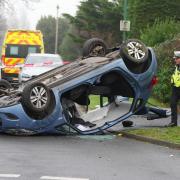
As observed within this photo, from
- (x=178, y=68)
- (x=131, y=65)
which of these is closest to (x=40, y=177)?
(x=131, y=65)

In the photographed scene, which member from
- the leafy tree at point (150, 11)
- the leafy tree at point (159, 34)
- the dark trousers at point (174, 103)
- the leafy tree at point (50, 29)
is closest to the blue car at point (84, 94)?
the dark trousers at point (174, 103)

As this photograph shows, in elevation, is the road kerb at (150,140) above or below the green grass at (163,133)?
below

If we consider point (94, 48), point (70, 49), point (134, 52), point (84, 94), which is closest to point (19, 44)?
point (94, 48)

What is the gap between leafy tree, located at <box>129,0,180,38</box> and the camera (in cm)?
3444

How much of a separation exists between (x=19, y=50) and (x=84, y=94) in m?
18.7

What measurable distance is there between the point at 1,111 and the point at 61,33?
7331 centimetres

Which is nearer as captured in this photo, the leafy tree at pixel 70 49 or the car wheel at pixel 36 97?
the car wheel at pixel 36 97

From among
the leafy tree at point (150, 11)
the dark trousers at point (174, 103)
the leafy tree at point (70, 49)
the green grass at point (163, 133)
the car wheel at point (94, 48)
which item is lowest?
the leafy tree at point (70, 49)

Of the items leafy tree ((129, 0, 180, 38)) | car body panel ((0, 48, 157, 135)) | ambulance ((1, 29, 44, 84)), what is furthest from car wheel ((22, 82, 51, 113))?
leafy tree ((129, 0, 180, 38))

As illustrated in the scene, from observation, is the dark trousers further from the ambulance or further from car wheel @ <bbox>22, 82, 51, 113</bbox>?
the ambulance

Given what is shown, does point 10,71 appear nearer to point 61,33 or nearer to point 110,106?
point 110,106

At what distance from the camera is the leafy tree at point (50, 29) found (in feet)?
266

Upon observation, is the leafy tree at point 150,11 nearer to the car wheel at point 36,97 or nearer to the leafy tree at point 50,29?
the car wheel at point 36,97

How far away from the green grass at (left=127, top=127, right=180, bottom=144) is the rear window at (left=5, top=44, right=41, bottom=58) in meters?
18.3
